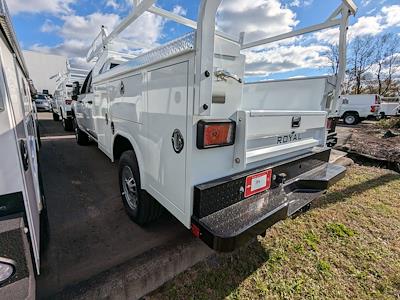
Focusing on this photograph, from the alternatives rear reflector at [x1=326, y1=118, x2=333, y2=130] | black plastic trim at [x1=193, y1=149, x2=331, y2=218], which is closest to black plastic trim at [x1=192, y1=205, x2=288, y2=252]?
black plastic trim at [x1=193, y1=149, x2=331, y2=218]

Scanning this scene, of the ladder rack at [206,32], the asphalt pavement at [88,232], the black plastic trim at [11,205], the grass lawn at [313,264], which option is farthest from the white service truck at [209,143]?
the black plastic trim at [11,205]

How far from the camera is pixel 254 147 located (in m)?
1.93

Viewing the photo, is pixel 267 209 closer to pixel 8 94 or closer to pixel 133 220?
pixel 133 220

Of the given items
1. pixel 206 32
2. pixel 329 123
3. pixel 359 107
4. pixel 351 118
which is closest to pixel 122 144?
pixel 206 32

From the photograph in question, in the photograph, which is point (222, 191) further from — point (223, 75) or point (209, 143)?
point (223, 75)

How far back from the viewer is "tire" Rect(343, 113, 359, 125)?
16797mm

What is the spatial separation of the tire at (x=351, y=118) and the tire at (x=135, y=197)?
19.0 metres

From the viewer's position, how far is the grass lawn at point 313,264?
1917 mm

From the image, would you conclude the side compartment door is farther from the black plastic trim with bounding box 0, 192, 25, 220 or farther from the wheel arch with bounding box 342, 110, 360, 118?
the wheel arch with bounding box 342, 110, 360, 118

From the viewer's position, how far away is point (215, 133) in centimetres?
156

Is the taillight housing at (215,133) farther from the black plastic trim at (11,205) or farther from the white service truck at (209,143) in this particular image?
the black plastic trim at (11,205)

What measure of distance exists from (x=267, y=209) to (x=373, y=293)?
1.24 metres

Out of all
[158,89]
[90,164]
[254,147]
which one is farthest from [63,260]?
[90,164]

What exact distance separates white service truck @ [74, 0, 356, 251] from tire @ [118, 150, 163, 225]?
0.04ft
